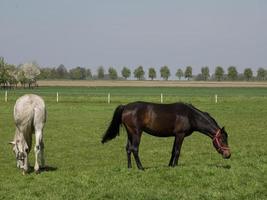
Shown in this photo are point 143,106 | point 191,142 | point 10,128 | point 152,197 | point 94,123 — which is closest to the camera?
point 152,197

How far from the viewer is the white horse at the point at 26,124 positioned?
39.7 feet

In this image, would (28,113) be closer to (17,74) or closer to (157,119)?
(157,119)

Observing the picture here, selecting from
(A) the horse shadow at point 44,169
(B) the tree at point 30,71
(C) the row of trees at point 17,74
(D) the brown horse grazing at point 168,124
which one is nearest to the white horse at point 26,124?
(A) the horse shadow at point 44,169

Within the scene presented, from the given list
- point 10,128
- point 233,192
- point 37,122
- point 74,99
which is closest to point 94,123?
point 10,128

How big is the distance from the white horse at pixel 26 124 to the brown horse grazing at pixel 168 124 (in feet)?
7.56

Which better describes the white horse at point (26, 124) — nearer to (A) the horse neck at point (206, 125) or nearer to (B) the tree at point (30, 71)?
(A) the horse neck at point (206, 125)

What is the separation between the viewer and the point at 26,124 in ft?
39.8

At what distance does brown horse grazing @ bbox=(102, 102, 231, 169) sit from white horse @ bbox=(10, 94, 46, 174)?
7.56 feet

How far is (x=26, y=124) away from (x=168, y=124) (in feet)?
12.3

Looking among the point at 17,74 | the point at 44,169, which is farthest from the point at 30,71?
the point at 44,169

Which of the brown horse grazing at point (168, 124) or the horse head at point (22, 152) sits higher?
the brown horse grazing at point (168, 124)

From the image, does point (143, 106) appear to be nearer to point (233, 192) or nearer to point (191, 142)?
point (233, 192)

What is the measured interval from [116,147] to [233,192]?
10.6 metres

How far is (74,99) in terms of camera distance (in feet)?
191
